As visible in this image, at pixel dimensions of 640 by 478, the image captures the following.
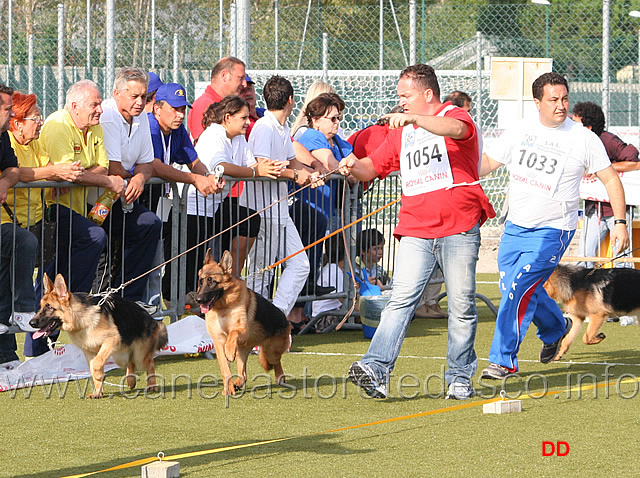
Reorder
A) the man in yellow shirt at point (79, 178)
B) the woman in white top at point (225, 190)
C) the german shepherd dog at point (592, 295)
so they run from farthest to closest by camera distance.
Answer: the german shepherd dog at point (592, 295) → the woman in white top at point (225, 190) → the man in yellow shirt at point (79, 178)

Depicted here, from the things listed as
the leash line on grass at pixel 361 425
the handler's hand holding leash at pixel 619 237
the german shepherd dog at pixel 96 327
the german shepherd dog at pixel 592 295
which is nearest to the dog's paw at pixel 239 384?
the german shepherd dog at pixel 96 327

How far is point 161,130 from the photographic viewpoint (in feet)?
28.0

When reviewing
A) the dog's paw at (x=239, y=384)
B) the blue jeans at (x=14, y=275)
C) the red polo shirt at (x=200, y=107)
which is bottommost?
A: the dog's paw at (x=239, y=384)

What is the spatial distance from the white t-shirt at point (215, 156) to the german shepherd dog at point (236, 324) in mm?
1590

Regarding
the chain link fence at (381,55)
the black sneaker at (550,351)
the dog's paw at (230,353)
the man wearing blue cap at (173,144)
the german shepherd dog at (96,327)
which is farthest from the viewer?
the chain link fence at (381,55)

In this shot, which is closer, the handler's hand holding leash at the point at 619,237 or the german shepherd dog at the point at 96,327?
the german shepherd dog at the point at 96,327

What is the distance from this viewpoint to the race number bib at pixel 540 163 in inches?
273

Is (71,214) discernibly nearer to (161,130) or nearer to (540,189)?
(161,130)

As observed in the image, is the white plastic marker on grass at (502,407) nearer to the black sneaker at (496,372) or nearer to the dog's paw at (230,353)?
the black sneaker at (496,372)

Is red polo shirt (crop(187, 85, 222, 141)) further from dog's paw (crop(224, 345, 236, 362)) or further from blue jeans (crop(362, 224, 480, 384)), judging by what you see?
blue jeans (crop(362, 224, 480, 384))

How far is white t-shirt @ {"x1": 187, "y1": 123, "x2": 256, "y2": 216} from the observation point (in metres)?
8.41

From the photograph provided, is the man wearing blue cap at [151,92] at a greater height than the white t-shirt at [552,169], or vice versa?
the man wearing blue cap at [151,92]

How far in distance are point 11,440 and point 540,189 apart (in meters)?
3.70

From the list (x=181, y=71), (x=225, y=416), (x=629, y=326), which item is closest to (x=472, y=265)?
(x=225, y=416)
